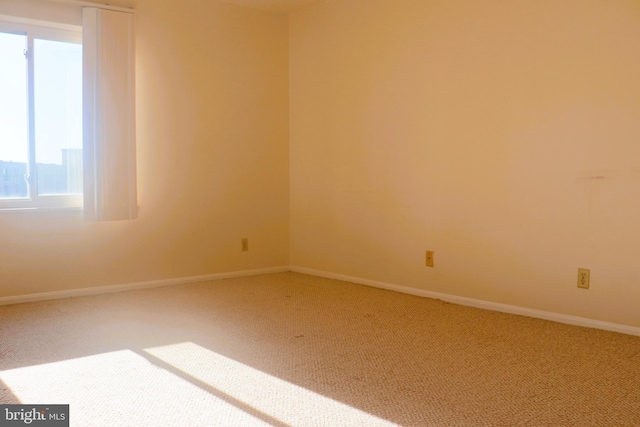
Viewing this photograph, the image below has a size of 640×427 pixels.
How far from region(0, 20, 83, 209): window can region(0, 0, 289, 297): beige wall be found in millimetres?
200

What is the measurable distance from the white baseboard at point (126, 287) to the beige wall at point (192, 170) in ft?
0.13

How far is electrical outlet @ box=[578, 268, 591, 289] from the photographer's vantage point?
3174mm

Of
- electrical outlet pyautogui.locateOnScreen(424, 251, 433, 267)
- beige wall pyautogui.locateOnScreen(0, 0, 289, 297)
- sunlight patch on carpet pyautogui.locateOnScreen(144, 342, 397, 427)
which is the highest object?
beige wall pyautogui.locateOnScreen(0, 0, 289, 297)

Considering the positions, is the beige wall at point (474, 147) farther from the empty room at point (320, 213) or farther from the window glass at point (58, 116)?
the window glass at point (58, 116)

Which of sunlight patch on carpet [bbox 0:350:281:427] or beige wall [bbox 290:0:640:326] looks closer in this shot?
sunlight patch on carpet [bbox 0:350:281:427]

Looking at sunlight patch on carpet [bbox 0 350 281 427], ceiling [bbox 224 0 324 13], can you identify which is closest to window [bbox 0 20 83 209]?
ceiling [bbox 224 0 324 13]

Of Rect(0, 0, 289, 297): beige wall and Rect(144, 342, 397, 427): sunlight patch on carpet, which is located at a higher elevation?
Rect(0, 0, 289, 297): beige wall

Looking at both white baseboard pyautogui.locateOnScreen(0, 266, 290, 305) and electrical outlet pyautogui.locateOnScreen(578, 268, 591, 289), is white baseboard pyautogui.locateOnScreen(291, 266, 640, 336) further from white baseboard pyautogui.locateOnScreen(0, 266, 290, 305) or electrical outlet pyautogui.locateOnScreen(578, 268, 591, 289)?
white baseboard pyautogui.locateOnScreen(0, 266, 290, 305)

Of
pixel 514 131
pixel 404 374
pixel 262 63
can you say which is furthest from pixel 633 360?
pixel 262 63

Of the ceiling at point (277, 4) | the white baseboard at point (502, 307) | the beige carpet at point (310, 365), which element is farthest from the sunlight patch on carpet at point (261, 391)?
the ceiling at point (277, 4)

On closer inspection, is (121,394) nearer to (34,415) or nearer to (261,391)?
(34,415)

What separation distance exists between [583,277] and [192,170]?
9.62 feet

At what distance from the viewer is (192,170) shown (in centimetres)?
450

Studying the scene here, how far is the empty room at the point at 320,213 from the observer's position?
7.64 feet
